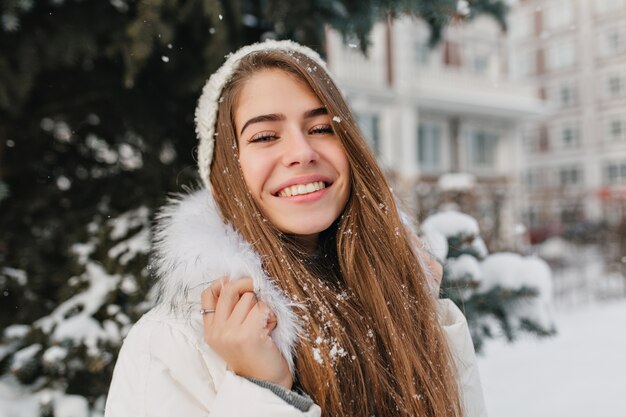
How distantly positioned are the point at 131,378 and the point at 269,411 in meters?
0.30

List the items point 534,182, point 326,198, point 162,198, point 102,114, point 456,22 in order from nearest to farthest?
point 326,198
point 456,22
point 162,198
point 102,114
point 534,182

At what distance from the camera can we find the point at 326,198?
1.24m

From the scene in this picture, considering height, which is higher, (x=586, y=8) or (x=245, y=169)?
(x=586, y=8)

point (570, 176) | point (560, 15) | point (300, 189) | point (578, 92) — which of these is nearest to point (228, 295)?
point (300, 189)

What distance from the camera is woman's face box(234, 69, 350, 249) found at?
3.97ft

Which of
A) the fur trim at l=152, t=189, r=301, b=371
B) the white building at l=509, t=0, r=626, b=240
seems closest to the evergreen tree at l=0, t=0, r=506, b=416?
the fur trim at l=152, t=189, r=301, b=371

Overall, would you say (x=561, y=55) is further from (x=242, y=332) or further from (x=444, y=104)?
(x=242, y=332)

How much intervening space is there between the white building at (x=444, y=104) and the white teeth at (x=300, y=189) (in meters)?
12.1

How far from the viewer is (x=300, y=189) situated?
1.21 metres

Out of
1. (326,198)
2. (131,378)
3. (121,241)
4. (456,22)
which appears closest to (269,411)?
(131,378)

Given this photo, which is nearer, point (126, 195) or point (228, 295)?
point (228, 295)

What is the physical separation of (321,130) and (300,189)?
168 mm

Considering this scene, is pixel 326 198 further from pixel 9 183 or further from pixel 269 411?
pixel 9 183

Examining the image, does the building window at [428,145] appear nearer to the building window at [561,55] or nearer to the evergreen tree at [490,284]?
the evergreen tree at [490,284]
